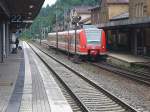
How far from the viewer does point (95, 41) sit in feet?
135

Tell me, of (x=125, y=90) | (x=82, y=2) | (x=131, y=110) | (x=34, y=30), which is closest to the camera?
(x=131, y=110)

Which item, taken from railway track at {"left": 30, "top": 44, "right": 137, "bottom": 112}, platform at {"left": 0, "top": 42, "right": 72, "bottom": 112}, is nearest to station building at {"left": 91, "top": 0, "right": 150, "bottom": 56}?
railway track at {"left": 30, "top": 44, "right": 137, "bottom": 112}

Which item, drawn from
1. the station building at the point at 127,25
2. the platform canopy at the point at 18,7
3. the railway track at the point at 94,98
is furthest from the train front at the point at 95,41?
the railway track at the point at 94,98

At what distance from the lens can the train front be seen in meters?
40.7

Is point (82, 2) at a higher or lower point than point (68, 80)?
higher

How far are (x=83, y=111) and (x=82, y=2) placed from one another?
488 ft

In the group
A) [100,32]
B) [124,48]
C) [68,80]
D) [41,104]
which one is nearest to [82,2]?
[124,48]

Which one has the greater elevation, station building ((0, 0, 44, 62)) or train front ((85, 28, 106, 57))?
station building ((0, 0, 44, 62))

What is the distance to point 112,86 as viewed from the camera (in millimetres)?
22016

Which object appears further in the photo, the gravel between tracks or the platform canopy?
the platform canopy

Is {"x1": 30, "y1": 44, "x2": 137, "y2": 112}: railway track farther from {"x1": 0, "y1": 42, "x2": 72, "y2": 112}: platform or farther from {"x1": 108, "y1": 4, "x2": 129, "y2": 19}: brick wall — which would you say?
{"x1": 108, "y1": 4, "x2": 129, "y2": 19}: brick wall

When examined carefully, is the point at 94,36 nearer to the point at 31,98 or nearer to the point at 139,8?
the point at 139,8

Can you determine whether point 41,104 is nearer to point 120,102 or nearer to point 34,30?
point 120,102

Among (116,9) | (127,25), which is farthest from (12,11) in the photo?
(116,9)
